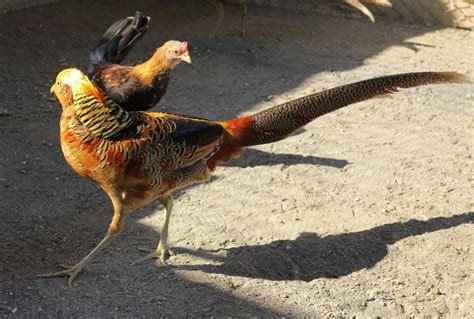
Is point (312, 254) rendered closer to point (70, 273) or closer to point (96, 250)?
point (96, 250)

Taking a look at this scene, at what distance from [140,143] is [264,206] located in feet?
3.86

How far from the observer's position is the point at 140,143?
144 inches

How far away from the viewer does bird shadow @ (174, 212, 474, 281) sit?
3.98 m

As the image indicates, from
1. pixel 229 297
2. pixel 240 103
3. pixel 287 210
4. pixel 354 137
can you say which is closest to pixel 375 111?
pixel 354 137

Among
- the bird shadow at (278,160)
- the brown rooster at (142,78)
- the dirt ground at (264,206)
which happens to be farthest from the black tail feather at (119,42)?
the bird shadow at (278,160)

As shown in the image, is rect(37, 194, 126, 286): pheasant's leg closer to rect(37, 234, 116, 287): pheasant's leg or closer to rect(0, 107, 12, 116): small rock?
rect(37, 234, 116, 287): pheasant's leg

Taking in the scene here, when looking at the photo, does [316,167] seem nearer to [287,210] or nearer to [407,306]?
[287,210]

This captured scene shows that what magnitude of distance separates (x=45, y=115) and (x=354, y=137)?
2.17 metres

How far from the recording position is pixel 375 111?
6035 mm

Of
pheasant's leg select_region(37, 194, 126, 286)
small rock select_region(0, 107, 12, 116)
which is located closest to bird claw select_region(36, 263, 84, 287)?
pheasant's leg select_region(37, 194, 126, 286)

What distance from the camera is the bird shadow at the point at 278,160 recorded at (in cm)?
519

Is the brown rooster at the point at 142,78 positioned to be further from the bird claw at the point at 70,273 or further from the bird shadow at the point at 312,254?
the bird claw at the point at 70,273

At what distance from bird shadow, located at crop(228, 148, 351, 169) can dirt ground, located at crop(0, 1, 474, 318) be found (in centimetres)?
1

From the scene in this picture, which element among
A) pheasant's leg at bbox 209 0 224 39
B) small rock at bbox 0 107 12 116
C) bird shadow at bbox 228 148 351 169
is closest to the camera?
bird shadow at bbox 228 148 351 169
